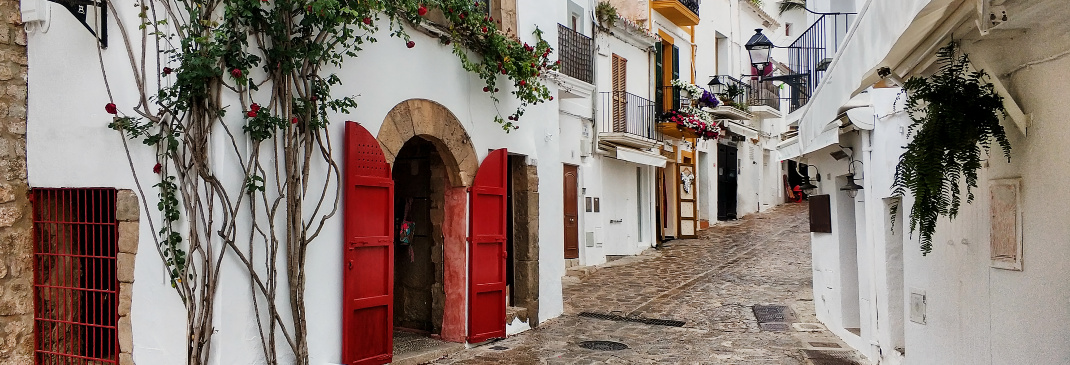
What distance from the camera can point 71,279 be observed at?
620 cm

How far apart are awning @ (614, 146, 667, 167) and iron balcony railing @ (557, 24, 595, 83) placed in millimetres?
4709

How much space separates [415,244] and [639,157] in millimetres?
8950

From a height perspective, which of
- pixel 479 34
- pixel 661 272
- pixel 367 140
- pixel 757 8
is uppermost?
pixel 757 8

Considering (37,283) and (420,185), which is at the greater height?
(420,185)

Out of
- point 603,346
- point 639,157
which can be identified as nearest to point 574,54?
point 603,346

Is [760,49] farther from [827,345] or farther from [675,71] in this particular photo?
[675,71]

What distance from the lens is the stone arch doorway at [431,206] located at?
7.67 metres

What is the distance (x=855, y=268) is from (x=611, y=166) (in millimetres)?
8589

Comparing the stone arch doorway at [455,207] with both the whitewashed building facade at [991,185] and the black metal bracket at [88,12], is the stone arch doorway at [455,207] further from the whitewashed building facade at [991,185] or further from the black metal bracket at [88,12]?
the whitewashed building facade at [991,185]

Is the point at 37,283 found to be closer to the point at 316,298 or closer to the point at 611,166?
the point at 316,298

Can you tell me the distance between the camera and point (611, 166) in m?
17.6

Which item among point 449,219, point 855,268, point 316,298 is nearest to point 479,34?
point 449,219

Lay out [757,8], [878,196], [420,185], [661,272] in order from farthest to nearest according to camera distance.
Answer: [757,8]
[661,272]
[420,185]
[878,196]

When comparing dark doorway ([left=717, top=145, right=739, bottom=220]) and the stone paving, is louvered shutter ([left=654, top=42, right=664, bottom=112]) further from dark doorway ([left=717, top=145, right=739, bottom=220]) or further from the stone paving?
dark doorway ([left=717, top=145, right=739, bottom=220])
